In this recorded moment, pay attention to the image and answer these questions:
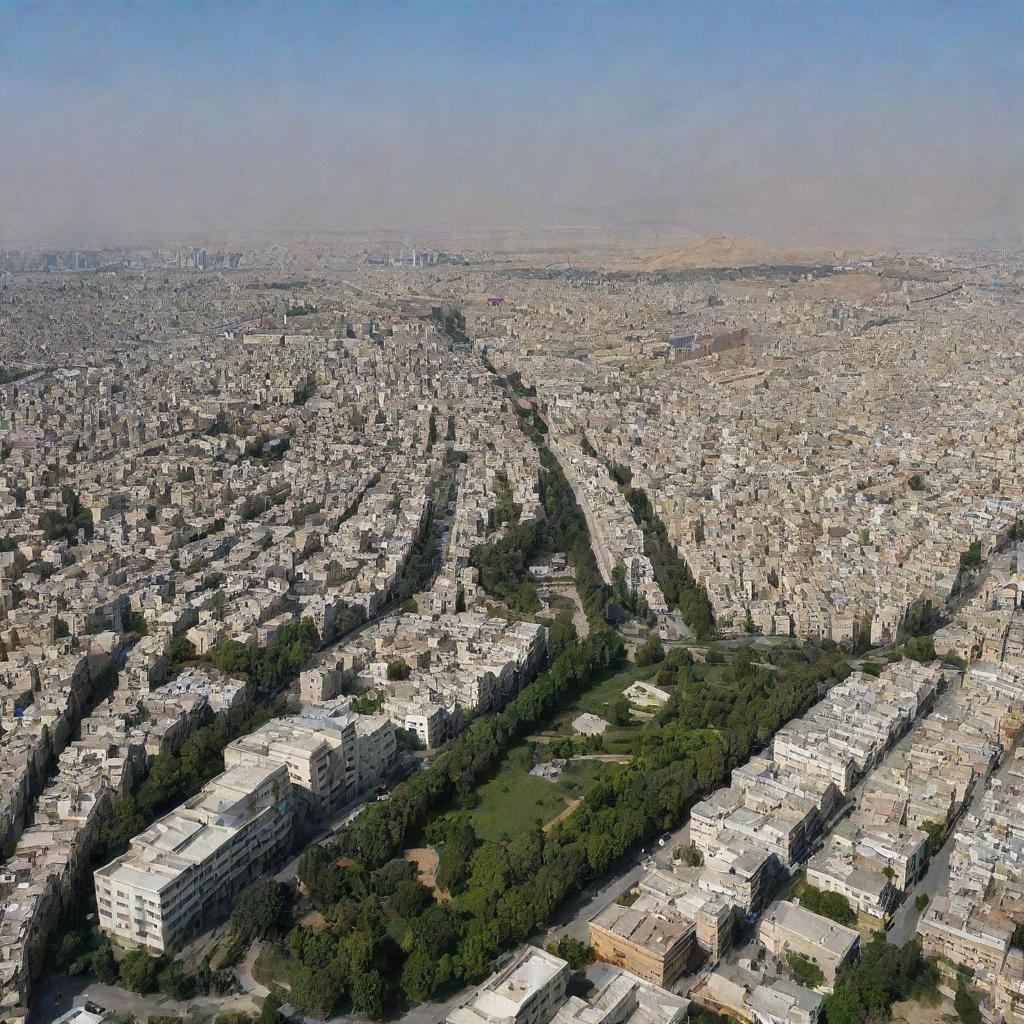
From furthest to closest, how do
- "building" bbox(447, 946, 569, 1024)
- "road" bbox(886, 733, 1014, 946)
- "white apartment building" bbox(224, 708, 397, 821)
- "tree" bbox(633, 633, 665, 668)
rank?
"tree" bbox(633, 633, 665, 668) < "white apartment building" bbox(224, 708, 397, 821) < "road" bbox(886, 733, 1014, 946) < "building" bbox(447, 946, 569, 1024)

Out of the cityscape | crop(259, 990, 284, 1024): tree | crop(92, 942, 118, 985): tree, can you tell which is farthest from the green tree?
crop(92, 942, 118, 985): tree

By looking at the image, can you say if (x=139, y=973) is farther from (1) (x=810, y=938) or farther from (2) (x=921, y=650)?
(2) (x=921, y=650)

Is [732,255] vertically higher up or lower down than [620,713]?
higher up

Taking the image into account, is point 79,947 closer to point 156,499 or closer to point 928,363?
point 156,499

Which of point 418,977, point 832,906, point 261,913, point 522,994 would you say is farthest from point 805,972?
point 261,913

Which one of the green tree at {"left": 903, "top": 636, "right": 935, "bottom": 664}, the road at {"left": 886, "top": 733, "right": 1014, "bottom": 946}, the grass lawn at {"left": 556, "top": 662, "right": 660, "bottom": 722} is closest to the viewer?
the road at {"left": 886, "top": 733, "right": 1014, "bottom": 946}

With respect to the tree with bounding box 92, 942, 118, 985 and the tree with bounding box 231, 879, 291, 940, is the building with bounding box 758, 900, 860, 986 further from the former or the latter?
the tree with bounding box 92, 942, 118, 985

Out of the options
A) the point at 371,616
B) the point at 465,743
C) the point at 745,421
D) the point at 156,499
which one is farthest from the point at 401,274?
the point at 465,743
